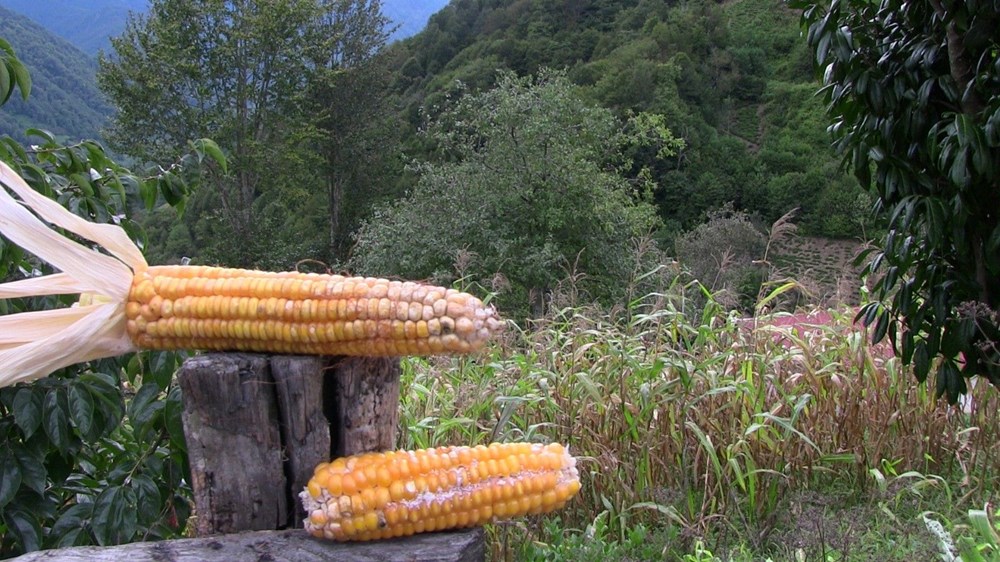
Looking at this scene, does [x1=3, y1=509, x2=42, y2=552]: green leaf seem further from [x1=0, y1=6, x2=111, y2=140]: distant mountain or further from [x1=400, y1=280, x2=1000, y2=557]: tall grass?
[x1=0, y1=6, x2=111, y2=140]: distant mountain

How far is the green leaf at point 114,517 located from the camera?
66.8 inches

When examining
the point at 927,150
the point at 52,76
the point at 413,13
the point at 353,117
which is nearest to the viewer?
the point at 927,150

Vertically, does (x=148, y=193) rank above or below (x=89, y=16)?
below

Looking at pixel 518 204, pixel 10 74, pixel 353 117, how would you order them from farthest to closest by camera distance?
pixel 353 117 < pixel 518 204 < pixel 10 74

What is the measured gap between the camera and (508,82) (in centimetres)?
1522

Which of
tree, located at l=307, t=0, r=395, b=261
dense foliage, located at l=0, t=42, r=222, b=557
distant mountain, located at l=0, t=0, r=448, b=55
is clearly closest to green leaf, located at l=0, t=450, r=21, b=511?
Answer: dense foliage, located at l=0, t=42, r=222, b=557

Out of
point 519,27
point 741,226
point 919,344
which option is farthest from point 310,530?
point 519,27

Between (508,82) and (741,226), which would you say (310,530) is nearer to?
(508,82)

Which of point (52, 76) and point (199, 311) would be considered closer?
point (199, 311)

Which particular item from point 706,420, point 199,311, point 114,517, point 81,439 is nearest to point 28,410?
point 81,439

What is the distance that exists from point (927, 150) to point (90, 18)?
77.2ft

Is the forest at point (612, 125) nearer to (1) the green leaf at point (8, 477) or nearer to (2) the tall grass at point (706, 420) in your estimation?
(2) the tall grass at point (706, 420)

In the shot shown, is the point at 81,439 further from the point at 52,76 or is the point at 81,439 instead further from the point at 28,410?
the point at 52,76

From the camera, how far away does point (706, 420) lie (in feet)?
9.58
